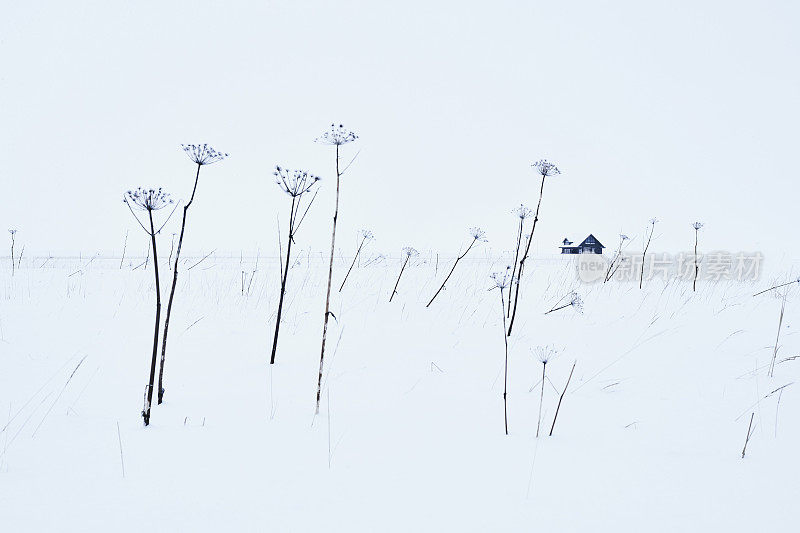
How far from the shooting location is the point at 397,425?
2209 millimetres

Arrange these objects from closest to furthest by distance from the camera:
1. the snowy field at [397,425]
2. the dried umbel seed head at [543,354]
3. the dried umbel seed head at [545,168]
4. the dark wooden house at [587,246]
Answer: the snowy field at [397,425] < the dried umbel seed head at [543,354] < the dried umbel seed head at [545,168] < the dark wooden house at [587,246]

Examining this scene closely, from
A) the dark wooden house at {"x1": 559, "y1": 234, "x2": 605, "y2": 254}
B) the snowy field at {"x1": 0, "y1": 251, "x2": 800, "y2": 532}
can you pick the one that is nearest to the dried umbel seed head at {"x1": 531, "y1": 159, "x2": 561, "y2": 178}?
the snowy field at {"x1": 0, "y1": 251, "x2": 800, "y2": 532}

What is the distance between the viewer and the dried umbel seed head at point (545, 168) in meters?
3.90

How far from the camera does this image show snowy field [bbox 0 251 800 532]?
1463 millimetres

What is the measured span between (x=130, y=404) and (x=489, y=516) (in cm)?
190

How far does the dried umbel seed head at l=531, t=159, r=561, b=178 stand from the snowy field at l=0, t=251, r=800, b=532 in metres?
1.31

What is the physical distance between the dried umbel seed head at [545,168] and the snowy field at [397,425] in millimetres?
1308

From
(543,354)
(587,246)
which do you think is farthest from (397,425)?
(587,246)

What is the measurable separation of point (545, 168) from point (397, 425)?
8.52ft

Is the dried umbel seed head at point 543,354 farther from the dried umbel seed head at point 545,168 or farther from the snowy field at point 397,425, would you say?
the dried umbel seed head at point 545,168

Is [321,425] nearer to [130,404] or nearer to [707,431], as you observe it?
[130,404]

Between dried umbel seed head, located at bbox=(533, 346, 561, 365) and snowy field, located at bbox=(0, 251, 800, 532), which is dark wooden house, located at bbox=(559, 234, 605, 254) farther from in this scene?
dried umbel seed head, located at bbox=(533, 346, 561, 365)

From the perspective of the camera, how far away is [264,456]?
1.81 meters

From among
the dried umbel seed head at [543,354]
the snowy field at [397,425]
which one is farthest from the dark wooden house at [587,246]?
the dried umbel seed head at [543,354]
